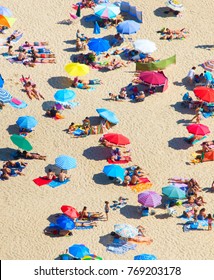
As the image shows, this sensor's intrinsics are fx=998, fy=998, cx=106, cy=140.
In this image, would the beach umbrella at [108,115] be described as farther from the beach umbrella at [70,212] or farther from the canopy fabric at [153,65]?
the beach umbrella at [70,212]

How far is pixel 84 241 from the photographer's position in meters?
44.6

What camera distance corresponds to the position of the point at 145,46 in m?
56.2

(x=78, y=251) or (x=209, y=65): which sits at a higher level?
(x=209, y=65)

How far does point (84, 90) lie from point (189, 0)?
11696mm

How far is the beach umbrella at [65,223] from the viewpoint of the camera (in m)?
44.5

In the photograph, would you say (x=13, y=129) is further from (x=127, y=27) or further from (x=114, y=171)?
(x=127, y=27)

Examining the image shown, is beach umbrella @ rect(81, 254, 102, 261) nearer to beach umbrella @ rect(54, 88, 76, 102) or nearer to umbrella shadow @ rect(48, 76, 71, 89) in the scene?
beach umbrella @ rect(54, 88, 76, 102)

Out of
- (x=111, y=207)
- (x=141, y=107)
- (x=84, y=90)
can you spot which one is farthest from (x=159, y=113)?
(x=111, y=207)

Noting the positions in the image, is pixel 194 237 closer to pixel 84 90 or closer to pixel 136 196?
pixel 136 196

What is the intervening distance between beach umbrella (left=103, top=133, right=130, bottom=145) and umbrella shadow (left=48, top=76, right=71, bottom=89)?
5.80 meters

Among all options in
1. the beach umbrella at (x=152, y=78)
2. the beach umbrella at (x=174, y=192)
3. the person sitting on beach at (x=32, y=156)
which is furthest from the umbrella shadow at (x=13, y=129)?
the beach umbrella at (x=174, y=192)

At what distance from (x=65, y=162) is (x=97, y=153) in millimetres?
2617

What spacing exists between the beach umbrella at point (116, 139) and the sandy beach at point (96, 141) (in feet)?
3.25

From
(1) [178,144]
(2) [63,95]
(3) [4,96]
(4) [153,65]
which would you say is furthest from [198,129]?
(3) [4,96]
